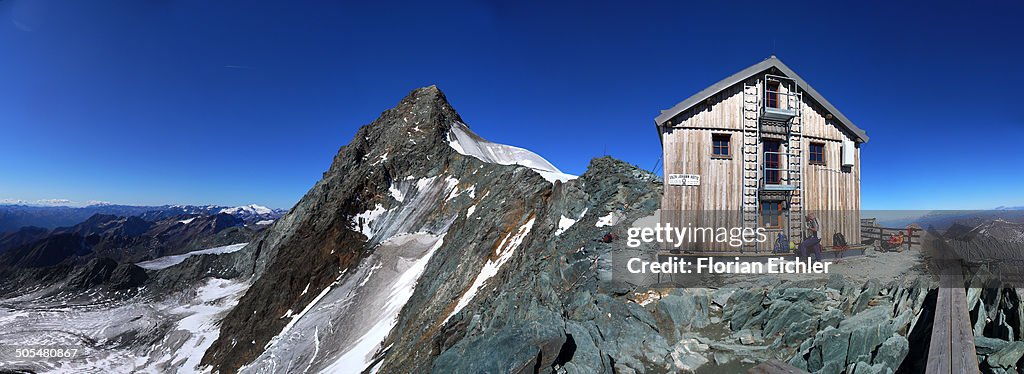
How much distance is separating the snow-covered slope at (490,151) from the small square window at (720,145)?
32953 millimetres

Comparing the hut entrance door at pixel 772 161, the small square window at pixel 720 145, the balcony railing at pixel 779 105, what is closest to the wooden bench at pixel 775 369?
the small square window at pixel 720 145

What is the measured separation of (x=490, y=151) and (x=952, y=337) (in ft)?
156

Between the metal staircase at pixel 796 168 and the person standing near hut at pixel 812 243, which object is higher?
the metal staircase at pixel 796 168

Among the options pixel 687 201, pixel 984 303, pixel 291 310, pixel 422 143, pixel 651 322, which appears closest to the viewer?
pixel 984 303

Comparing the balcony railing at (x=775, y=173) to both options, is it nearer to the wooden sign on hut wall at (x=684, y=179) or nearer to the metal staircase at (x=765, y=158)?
the metal staircase at (x=765, y=158)

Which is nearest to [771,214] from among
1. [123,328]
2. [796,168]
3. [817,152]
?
[796,168]

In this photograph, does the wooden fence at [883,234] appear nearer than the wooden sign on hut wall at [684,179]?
No

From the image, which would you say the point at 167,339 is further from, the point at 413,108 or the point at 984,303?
the point at 984,303

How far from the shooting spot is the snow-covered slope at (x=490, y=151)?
145 feet

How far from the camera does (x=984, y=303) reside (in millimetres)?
5961

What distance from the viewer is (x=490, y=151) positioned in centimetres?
5106

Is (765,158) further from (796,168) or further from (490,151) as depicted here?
(490,151)

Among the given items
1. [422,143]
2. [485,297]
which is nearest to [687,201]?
[485,297]

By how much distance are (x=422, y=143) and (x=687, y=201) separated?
36.1 meters
